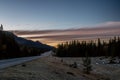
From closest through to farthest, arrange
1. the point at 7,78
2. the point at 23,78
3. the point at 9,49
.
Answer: the point at 7,78 → the point at 23,78 → the point at 9,49

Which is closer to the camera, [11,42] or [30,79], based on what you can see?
[30,79]

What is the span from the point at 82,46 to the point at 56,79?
169 meters

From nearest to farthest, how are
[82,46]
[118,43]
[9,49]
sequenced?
[9,49], [118,43], [82,46]

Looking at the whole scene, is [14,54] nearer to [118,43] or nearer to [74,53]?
[118,43]

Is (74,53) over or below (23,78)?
below

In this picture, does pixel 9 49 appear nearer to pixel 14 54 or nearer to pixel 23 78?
pixel 14 54

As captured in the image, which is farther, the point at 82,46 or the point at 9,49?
the point at 82,46

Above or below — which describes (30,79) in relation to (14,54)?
above

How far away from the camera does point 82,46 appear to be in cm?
19550

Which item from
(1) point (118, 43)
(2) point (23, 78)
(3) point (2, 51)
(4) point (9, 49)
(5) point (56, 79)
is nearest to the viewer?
(2) point (23, 78)

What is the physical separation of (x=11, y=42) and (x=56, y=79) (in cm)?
8079

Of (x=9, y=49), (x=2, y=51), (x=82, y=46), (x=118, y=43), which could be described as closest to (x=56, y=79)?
(x=2, y=51)

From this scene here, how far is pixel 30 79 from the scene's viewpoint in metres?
22.6

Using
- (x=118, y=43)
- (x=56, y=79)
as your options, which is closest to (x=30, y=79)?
(x=56, y=79)
